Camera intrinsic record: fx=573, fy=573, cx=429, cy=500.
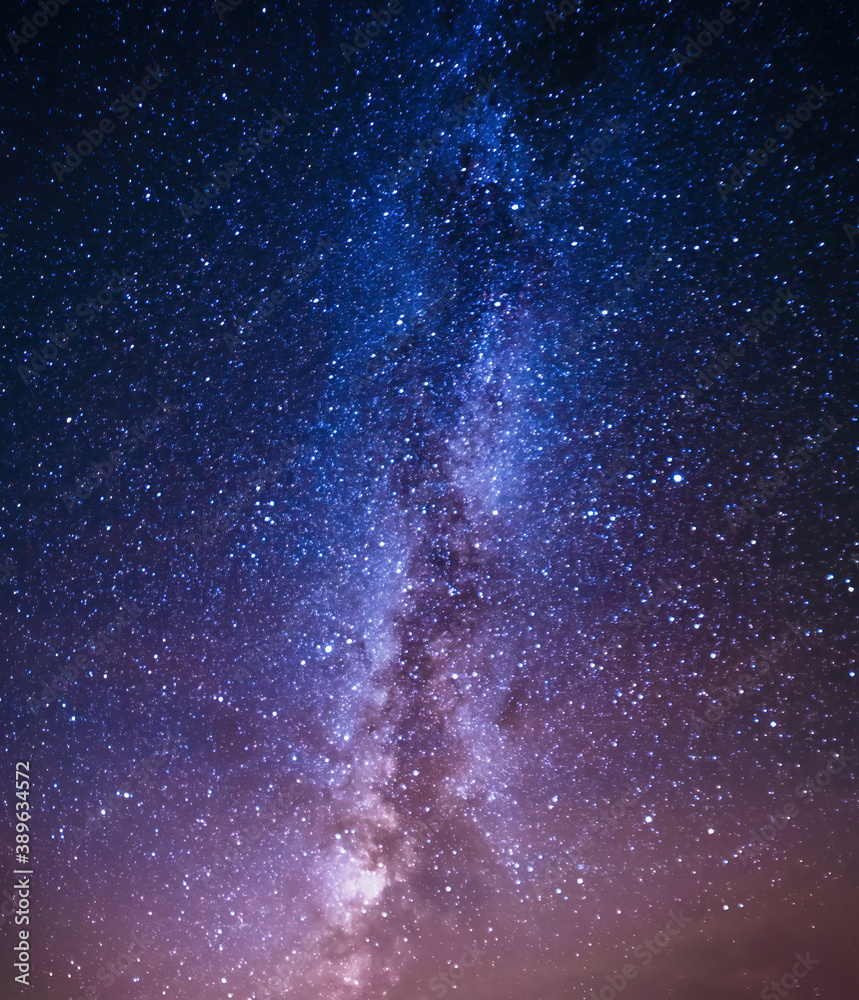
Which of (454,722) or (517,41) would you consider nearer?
(517,41)

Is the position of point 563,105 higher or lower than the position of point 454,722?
higher

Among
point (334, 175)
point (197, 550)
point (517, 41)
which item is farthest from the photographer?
point (197, 550)

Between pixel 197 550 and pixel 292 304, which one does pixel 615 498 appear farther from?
pixel 197 550

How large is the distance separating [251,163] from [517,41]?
95 cm

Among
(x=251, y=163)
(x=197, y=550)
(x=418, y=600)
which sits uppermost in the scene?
(x=251, y=163)

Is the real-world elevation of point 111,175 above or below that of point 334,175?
above

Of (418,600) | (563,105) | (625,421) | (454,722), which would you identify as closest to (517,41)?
(563,105)

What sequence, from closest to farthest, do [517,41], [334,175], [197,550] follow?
[517,41], [334,175], [197,550]

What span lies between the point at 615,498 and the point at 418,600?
74 centimetres

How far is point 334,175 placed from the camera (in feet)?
6.39

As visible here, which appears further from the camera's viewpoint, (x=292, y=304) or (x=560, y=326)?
(x=292, y=304)

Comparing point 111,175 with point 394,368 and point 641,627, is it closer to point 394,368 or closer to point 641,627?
point 394,368

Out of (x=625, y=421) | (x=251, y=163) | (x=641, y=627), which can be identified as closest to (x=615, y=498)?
(x=625, y=421)

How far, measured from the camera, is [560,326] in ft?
6.17
